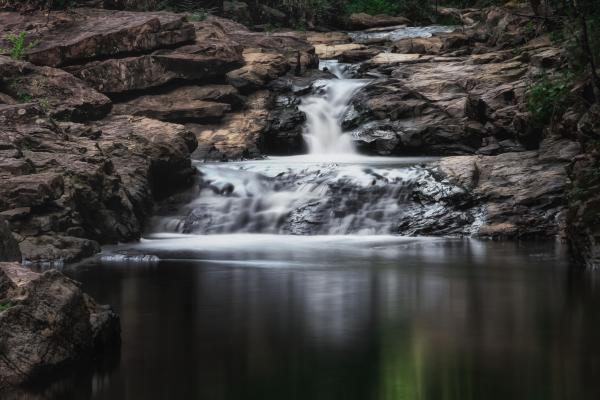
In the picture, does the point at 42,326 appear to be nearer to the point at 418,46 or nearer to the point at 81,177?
the point at 81,177

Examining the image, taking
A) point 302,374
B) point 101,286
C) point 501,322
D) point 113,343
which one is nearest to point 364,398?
point 302,374

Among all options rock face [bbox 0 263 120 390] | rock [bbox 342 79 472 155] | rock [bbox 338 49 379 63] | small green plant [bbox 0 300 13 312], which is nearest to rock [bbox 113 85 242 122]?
rock [bbox 342 79 472 155]

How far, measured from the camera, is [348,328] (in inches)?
346

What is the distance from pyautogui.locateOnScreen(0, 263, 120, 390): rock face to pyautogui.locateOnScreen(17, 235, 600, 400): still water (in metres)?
0.27

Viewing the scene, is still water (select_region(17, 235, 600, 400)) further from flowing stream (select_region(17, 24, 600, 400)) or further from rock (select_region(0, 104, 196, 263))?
rock (select_region(0, 104, 196, 263))

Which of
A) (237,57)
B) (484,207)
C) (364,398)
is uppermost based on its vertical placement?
(237,57)

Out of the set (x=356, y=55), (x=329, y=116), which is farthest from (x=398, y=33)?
(x=329, y=116)

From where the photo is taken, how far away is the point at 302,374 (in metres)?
6.89

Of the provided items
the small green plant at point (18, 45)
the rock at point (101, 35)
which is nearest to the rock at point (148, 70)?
the rock at point (101, 35)

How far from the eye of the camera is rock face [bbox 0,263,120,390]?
640 cm

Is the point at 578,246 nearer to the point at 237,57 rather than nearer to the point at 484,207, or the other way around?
the point at 484,207

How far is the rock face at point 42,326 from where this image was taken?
21.0 feet

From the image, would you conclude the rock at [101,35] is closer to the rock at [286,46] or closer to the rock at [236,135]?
the rock at [236,135]

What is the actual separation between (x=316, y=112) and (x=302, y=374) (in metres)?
20.0
